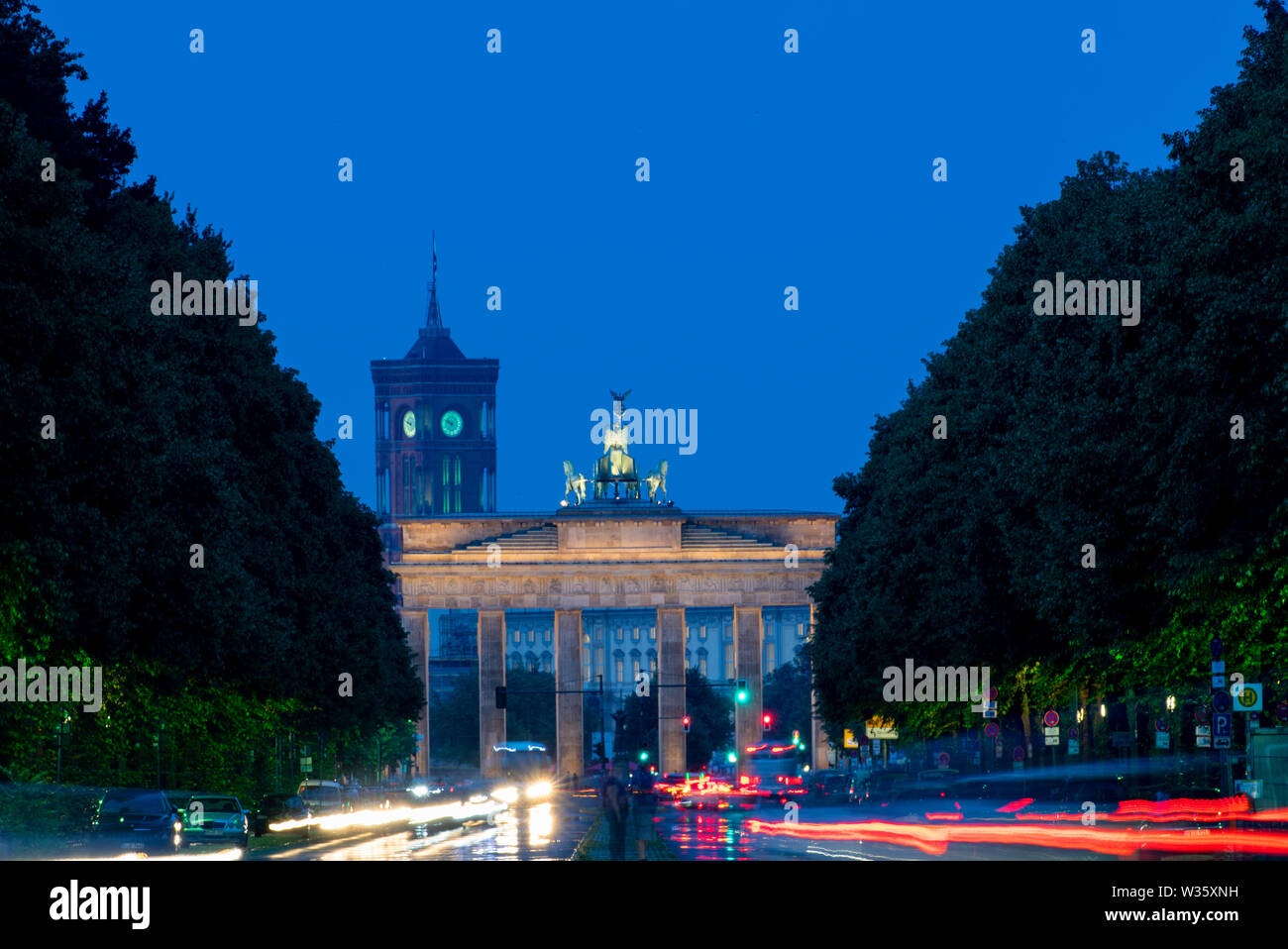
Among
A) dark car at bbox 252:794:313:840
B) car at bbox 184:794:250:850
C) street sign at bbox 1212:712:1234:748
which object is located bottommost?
dark car at bbox 252:794:313:840

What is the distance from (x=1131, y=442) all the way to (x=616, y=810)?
13.0 m

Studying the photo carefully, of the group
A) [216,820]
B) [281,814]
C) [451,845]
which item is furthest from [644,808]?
[216,820]

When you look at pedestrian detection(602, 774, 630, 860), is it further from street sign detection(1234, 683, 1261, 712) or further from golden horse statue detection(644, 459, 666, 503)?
golden horse statue detection(644, 459, 666, 503)

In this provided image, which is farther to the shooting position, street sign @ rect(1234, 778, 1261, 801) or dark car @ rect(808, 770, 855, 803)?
dark car @ rect(808, 770, 855, 803)

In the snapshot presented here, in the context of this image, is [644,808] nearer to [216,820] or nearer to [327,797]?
[327,797]

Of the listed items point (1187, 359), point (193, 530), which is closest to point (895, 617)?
point (193, 530)

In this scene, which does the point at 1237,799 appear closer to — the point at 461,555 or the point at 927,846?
the point at 927,846

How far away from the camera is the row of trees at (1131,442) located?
117 feet

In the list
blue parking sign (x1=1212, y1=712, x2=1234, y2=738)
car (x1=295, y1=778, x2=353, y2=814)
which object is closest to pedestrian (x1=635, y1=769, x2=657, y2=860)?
blue parking sign (x1=1212, y1=712, x2=1234, y2=738)

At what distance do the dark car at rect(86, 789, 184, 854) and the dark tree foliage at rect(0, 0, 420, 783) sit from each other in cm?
342

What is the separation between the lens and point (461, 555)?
15400 cm

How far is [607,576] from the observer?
155m

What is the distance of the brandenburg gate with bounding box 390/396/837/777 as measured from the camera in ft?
506
